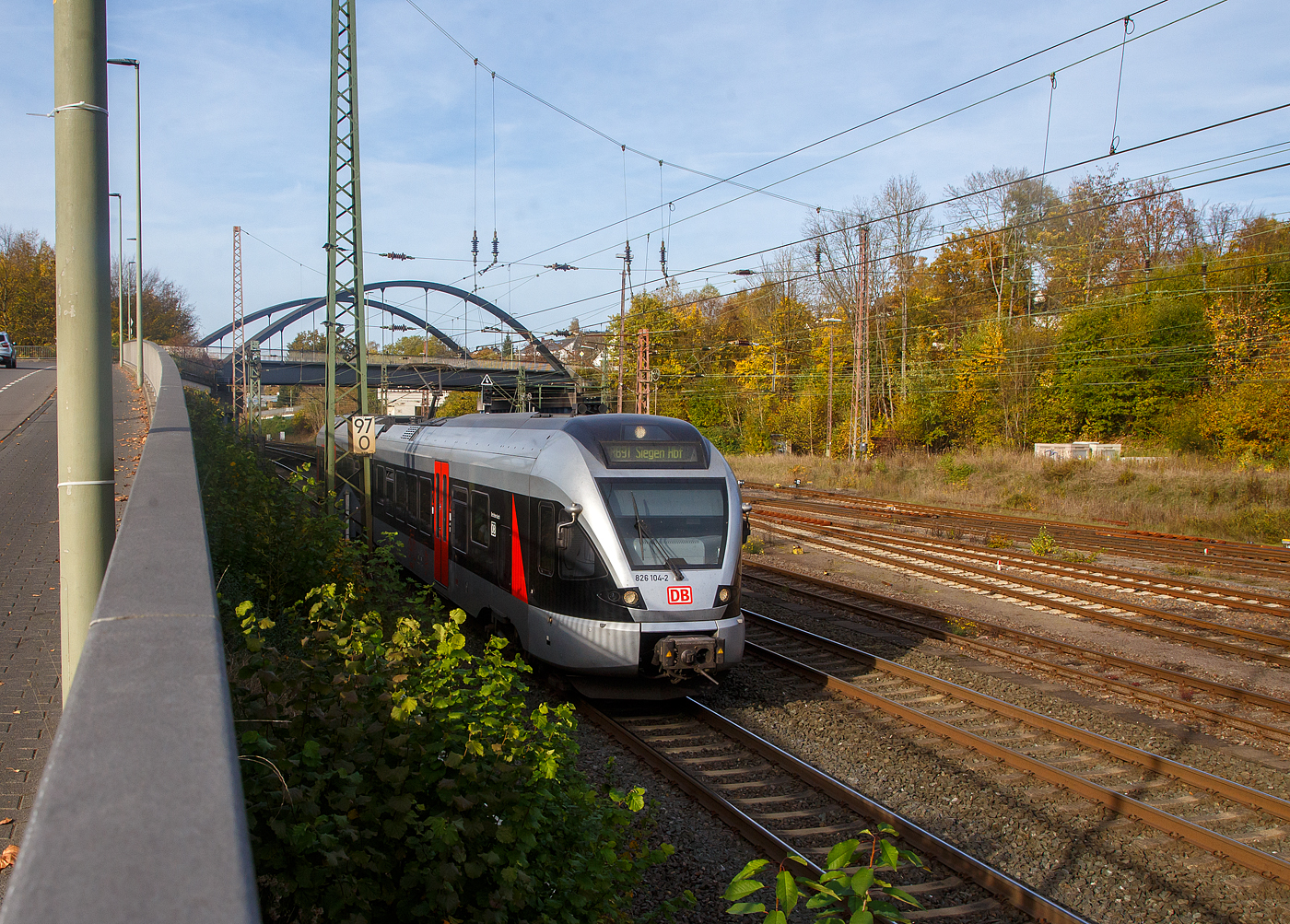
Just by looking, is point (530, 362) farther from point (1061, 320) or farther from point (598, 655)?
point (598, 655)

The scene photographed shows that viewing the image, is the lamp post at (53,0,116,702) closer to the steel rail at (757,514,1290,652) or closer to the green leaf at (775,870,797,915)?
the green leaf at (775,870,797,915)

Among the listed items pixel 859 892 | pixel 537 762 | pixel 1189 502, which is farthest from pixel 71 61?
pixel 1189 502

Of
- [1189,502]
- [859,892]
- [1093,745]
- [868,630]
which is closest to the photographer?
[859,892]

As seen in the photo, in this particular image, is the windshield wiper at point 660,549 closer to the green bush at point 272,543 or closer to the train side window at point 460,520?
the green bush at point 272,543

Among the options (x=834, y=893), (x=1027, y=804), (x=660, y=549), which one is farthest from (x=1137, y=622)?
(x=834, y=893)

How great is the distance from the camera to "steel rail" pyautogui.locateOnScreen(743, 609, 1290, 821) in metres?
7.06

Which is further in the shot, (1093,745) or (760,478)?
(760,478)

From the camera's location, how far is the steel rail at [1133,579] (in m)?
14.5

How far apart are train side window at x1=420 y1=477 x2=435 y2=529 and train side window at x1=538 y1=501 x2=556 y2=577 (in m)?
4.83

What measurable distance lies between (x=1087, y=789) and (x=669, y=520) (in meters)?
4.38

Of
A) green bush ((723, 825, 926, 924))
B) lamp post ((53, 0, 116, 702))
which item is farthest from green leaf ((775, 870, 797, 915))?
lamp post ((53, 0, 116, 702))

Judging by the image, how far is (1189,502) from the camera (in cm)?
2581

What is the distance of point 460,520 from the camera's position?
40.8 ft

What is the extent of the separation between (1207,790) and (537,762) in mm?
6268
